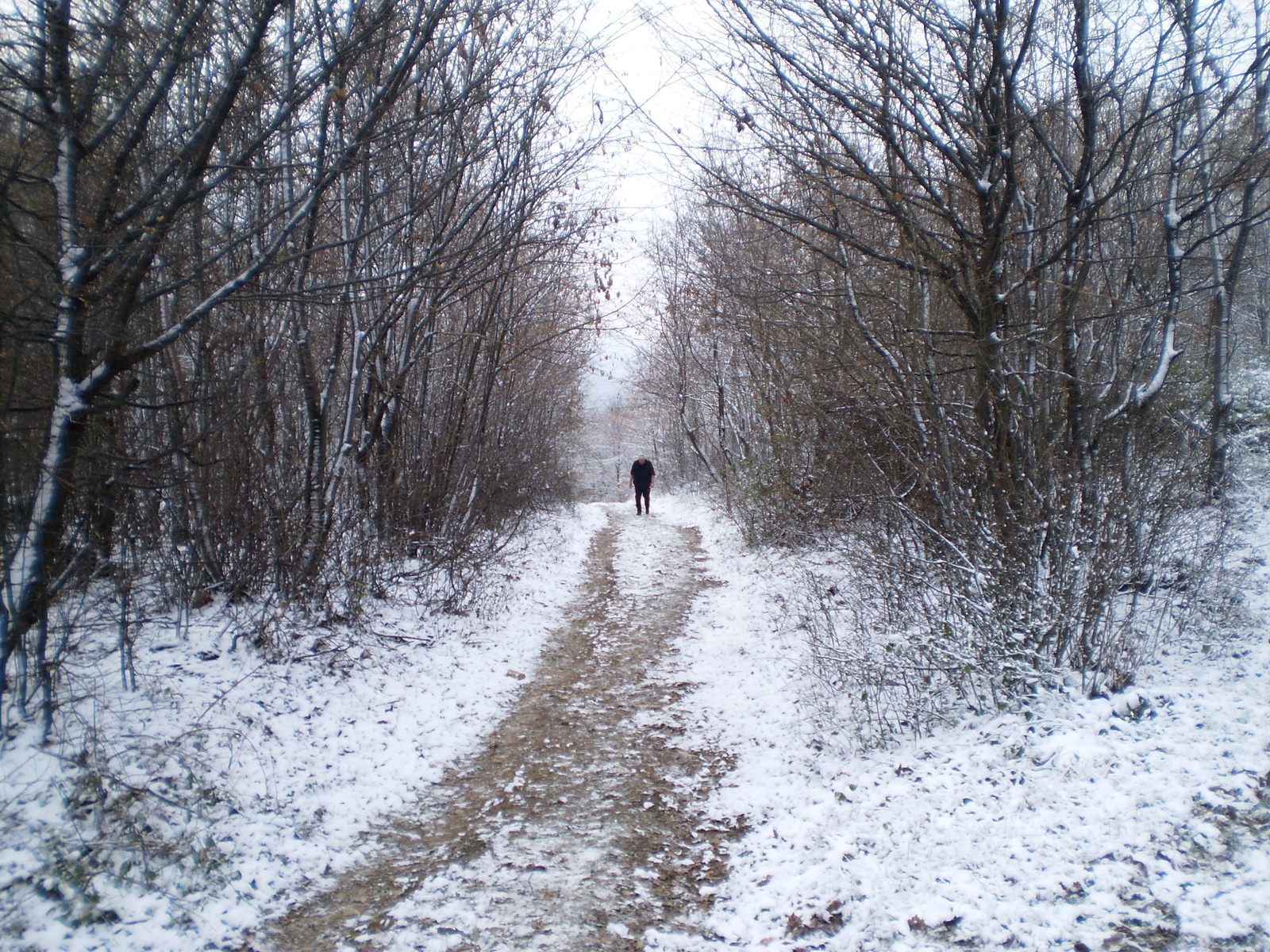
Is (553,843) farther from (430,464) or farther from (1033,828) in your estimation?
(430,464)

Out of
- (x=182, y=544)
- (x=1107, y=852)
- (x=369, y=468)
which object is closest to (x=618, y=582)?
(x=369, y=468)

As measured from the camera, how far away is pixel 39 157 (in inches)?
141

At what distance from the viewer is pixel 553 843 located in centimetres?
388

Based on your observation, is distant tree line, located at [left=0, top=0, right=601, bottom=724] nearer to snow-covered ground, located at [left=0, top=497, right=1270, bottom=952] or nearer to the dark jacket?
snow-covered ground, located at [left=0, top=497, right=1270, bottom=952]

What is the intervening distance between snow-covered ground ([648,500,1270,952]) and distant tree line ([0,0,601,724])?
410 centimetres

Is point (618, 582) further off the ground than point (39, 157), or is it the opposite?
point (39, 157)

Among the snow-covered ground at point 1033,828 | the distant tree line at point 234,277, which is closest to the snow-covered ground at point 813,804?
the snow-covered ground at point 1033,828

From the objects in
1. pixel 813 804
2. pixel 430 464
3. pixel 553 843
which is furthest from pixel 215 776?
pixel 430 464

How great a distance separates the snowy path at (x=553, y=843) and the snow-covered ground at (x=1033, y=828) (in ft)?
1.07

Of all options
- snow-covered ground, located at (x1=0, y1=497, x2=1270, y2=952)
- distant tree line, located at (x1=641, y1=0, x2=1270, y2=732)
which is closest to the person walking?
distant tree line, located at (x1=641, y1=0, x2=1270, y2=732)

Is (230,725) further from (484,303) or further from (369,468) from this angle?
(484,303)

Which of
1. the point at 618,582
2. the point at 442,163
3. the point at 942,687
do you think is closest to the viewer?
the point at 942,687

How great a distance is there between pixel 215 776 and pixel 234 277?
359 cm

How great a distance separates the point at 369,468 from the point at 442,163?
3637mm
